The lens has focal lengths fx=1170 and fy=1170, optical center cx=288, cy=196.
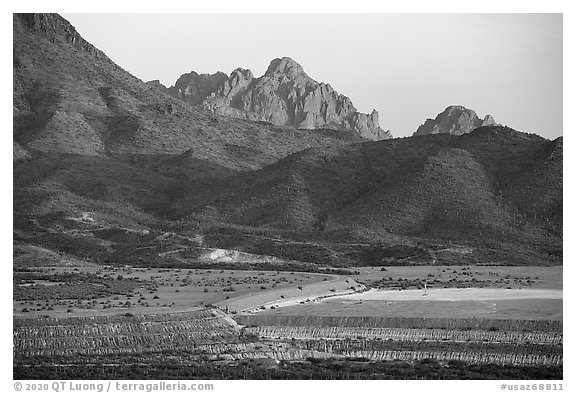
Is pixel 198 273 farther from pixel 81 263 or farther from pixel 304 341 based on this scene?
pixel 304 341

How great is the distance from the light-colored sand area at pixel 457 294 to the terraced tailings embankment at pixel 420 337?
15110 millimetres

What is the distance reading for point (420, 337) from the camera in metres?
80.1

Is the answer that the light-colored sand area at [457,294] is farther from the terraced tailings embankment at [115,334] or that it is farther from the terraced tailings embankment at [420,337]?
the terraced tailings embankment at [115,334]

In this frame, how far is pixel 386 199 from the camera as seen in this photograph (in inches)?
7126

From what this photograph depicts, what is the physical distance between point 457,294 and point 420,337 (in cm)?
2295

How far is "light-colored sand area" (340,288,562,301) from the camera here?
98.2m

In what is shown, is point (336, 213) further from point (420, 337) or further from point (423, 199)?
point (420, 337)

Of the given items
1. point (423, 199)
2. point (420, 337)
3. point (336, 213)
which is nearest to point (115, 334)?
point (420, 337)

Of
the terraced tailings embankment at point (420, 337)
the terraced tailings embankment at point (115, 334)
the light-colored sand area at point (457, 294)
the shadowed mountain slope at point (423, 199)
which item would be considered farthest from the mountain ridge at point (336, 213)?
the terraced tailings embankment at point (420, 337)

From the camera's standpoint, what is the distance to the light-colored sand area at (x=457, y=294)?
98.2 meters

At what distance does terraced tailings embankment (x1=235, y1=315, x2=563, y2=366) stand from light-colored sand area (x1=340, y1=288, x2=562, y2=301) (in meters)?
15.1

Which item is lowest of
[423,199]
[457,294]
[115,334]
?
[115,334]
